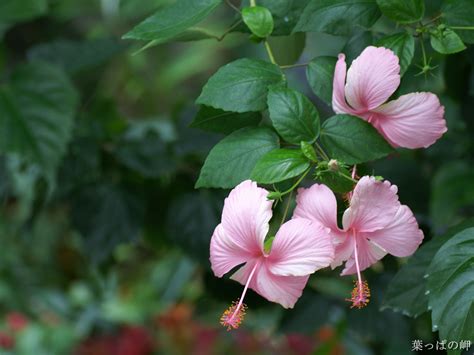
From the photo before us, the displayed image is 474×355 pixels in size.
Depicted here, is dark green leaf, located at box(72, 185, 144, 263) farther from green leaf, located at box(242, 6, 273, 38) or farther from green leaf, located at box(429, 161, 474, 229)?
green leaf, located at box(242, 6, 273, 38)

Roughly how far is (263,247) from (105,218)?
1.77ft

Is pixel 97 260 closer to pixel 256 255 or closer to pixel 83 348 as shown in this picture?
pixel 256 255

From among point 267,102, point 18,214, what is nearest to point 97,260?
point 267,102

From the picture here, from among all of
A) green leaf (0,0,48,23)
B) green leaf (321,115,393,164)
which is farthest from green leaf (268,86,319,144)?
green leaf (0,0,48,23)

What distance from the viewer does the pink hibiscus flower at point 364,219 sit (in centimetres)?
43

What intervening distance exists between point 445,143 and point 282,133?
526mm

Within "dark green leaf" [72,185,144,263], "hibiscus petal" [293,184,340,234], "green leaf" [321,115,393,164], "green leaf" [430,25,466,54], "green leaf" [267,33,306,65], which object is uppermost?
"green leaf" [430,25,466,54]

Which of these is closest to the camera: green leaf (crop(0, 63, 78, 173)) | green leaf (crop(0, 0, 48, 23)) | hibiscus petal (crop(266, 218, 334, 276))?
hibiscus petal (crop(266, 218, 334, 276))

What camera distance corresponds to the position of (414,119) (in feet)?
1.49

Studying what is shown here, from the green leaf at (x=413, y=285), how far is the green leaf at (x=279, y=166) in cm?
15

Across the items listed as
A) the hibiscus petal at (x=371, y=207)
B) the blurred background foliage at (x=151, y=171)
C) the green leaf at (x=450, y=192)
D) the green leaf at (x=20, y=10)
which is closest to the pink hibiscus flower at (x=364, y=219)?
the hibiscus petal at (x=371, y=207)

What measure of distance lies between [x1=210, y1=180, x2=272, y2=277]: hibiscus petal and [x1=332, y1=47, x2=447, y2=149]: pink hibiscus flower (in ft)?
0.27

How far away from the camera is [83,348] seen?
1996 mm

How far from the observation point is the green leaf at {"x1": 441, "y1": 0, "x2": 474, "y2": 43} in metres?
0.48
